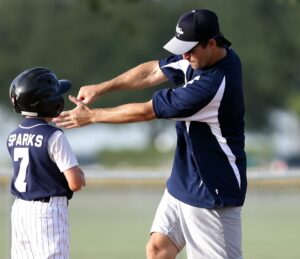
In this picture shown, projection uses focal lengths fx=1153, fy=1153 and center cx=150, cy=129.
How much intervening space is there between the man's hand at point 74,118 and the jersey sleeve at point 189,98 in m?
0.50

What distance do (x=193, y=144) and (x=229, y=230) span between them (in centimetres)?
69

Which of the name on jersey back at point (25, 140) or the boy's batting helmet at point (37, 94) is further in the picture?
the boy's batting helmet at point (37, 94)

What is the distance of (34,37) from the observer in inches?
2876

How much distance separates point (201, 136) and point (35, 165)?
1169 mm

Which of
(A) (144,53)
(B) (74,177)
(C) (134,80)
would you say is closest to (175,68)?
(C) (134,80)

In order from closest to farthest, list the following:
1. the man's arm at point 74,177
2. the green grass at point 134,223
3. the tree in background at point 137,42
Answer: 1. the man's arm at point 74,177
2. the green grass at point 134,223
3. the tree in background at point 137,42

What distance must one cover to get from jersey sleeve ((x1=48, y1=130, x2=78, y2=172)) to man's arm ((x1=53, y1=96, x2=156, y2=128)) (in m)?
0.25

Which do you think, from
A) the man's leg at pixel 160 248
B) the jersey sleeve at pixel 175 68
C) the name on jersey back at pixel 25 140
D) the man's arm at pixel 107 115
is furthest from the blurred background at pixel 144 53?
the name on jersey back at pixel 25 140

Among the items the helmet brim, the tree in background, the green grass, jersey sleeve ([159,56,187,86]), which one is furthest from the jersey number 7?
the tree in background

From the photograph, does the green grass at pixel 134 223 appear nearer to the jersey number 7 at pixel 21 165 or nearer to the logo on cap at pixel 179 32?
the logo on cap at pixel 179 32

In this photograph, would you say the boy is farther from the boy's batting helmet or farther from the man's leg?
the man's leg

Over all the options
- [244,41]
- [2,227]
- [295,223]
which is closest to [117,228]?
[2,227]

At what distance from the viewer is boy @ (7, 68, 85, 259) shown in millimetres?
7816

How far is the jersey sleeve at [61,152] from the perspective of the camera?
775 cm
